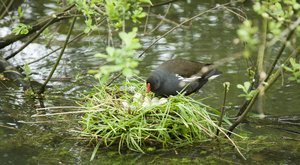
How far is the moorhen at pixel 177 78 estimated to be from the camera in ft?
18.8

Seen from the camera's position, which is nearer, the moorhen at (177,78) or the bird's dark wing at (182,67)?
the moorhen at (177,78)

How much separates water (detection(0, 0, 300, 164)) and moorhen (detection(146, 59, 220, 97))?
0.28m

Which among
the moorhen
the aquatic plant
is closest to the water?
the aquatic plant

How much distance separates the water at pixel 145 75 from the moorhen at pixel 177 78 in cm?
28

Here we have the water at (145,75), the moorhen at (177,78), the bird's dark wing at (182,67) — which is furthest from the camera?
the bird's dark wing at (182,67)

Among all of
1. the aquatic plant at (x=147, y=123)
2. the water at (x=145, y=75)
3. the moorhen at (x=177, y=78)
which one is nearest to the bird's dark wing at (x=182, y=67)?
the moorhen at (x=177, y=78)

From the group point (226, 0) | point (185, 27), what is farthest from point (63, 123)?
point (226, 0)

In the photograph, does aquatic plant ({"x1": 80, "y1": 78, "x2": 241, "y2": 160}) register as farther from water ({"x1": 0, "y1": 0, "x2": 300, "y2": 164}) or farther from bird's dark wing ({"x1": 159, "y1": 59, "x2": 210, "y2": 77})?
bird's dark wing ({"x1": 159, "y1": 59, "x2": 210, "y2": 77})

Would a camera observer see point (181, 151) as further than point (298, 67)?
Yes

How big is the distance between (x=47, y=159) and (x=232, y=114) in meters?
1.94

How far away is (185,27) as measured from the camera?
844 centimetres

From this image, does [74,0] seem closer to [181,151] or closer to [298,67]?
[181,151]

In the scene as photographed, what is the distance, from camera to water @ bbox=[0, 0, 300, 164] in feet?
15.9

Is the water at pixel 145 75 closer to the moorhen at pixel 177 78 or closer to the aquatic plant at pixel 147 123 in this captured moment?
the aquatic plant at pixel 147 123
